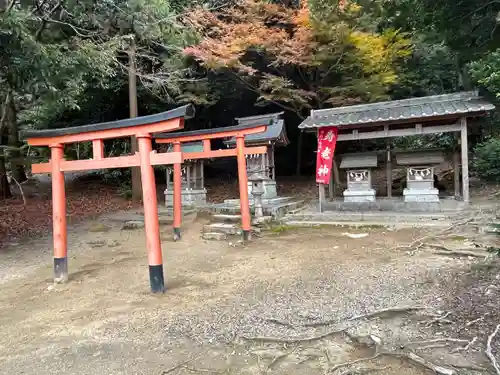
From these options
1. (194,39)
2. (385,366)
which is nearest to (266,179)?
(194,39)

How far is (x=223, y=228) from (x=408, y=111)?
582 centimetres

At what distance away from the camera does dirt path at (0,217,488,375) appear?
3.07m

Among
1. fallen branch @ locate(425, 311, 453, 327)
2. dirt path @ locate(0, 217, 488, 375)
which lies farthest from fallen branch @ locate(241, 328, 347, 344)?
fallen branch @ locate(425, 311, 453, 327)

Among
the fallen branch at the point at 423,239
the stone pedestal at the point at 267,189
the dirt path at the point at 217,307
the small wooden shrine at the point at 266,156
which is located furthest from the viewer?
the small wooden shrine at the point at 266,156

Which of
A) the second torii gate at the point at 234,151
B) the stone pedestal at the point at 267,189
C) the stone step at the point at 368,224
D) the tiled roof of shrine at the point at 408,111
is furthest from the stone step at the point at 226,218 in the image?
the tiled roof of shrine at the point at 408,111

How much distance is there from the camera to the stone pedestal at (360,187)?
10.4m

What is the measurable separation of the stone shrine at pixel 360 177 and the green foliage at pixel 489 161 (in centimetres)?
602

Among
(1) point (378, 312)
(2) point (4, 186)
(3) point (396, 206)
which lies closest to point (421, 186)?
(3) point (396, 206)

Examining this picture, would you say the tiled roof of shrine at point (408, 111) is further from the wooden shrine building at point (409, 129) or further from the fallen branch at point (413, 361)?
the fallen branch at point (413, 361)

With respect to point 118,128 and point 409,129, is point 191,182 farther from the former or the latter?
point 118,128

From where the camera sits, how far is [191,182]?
14031 millimetres

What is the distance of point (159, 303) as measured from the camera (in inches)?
178

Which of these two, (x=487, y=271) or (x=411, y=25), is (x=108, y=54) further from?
(x=487, y=271)

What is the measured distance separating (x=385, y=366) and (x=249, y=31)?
1213 centimetres
